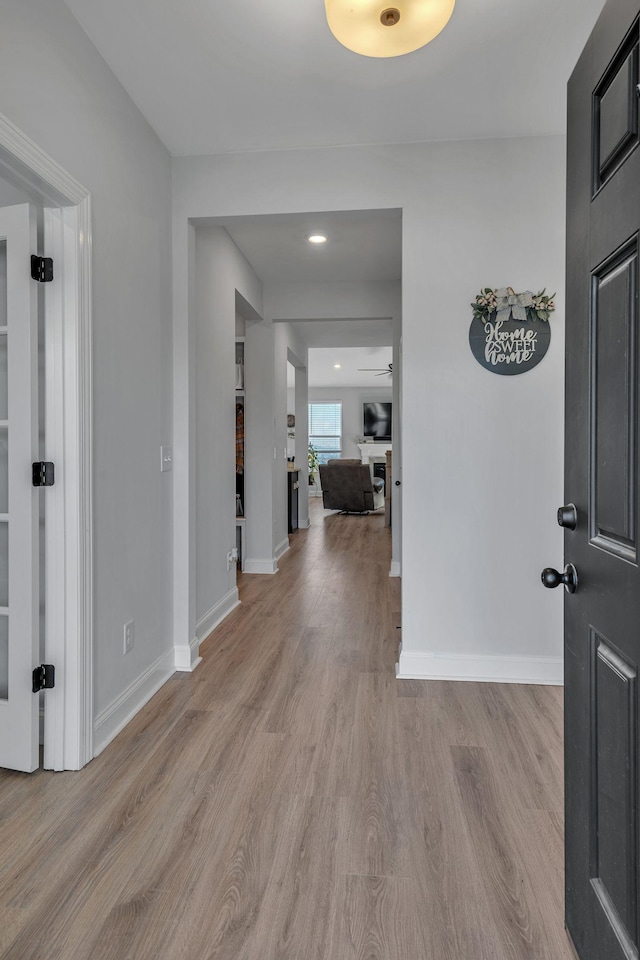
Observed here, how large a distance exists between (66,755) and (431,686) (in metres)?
1.61

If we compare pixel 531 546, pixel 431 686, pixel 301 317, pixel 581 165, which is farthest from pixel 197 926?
pixel 301 317

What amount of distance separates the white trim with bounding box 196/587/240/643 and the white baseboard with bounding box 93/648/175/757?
479 millimetres

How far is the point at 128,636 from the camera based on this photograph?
2.45 metres

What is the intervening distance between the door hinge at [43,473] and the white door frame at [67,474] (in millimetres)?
27

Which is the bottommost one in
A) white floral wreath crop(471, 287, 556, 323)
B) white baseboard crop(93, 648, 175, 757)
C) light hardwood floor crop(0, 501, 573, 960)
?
light hardwood floor crop(0, 501, 573, 960)

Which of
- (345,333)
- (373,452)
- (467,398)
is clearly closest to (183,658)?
(467,398)

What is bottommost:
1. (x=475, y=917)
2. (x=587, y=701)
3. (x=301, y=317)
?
(x=475, y=917)

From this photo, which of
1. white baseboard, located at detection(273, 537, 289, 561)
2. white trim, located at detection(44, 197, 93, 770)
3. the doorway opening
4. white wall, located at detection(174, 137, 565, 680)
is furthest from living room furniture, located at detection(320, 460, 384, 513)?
white trim, located at detection(44, 197, 93, 770)

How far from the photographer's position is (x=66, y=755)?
2.03m

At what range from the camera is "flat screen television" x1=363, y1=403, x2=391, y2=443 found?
12.9 meters

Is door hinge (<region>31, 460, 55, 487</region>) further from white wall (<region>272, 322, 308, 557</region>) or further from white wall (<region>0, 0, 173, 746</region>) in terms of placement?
white wall (<region>272, 322, 308, 557</region>)

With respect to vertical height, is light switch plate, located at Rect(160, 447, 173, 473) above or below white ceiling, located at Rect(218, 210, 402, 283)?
below

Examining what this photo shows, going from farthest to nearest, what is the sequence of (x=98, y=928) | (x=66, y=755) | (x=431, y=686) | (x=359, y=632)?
(x=359, y=632), (x=431, y=686), (x=66, y=755), (x=98, y=928)

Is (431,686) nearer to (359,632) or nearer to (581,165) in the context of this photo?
(359,632)
